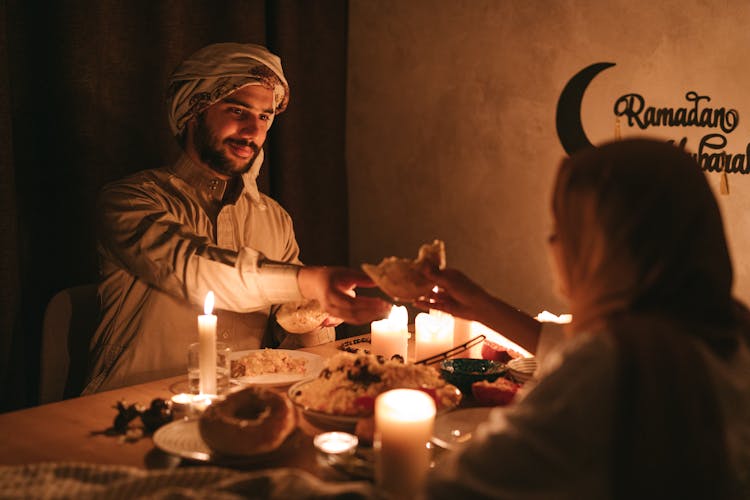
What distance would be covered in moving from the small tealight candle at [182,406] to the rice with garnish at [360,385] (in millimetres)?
249

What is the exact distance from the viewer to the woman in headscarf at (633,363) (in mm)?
855

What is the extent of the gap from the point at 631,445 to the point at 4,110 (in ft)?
7.98

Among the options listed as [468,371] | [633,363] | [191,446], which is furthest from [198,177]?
[633,363]

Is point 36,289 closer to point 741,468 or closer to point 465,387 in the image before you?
point 465,387

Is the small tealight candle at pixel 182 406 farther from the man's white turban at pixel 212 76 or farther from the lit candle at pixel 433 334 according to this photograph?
the man's white turban at pixel 212 76

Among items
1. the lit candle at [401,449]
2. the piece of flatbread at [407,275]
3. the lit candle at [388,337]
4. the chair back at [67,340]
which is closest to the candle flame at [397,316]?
the lit candle at [388,337]

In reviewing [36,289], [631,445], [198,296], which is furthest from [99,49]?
[631,445]

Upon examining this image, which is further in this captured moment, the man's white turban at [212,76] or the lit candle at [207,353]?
the man's white turban at [212,76]

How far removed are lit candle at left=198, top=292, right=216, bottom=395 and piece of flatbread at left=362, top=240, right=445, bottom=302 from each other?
1.51ft

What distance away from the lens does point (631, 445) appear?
2.80ft

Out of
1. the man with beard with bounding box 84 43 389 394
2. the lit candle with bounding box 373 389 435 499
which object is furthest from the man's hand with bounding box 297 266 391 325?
the lit candle with bounding box 373 389 435 499

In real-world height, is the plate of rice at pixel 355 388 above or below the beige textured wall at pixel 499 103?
below

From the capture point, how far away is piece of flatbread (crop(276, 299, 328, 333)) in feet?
7.50

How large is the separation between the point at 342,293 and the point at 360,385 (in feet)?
1.65
